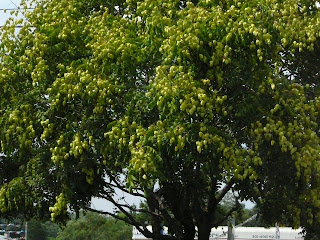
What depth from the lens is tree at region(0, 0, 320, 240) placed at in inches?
436

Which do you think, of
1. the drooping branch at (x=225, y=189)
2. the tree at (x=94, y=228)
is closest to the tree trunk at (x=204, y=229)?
the drooping branch at (x=225, y=189)

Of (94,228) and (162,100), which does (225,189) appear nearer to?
(162,100)

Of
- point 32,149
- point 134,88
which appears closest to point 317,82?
point 134,88

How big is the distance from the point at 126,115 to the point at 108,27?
190 centimetres

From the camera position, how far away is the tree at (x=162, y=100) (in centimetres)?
1107

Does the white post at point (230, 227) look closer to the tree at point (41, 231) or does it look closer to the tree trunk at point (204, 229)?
the tree trunk at point (204, 229)

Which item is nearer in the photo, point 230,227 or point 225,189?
point 225,189

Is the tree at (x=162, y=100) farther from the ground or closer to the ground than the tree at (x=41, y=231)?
closer to the ground

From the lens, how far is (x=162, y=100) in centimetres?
1083

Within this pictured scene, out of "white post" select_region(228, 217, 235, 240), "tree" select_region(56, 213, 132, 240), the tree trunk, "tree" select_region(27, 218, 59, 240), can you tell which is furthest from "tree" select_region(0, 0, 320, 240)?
"tree" select_region(27, 218, 59, 240)

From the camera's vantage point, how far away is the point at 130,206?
15586mm

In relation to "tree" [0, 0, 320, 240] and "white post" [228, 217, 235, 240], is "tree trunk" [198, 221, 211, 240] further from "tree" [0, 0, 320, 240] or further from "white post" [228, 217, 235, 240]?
"white post" [228, 217, 235, 240]

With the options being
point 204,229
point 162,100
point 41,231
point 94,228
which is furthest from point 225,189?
point 41,231

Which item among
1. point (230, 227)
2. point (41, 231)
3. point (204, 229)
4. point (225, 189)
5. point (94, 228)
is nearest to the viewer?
point (225, 189)
